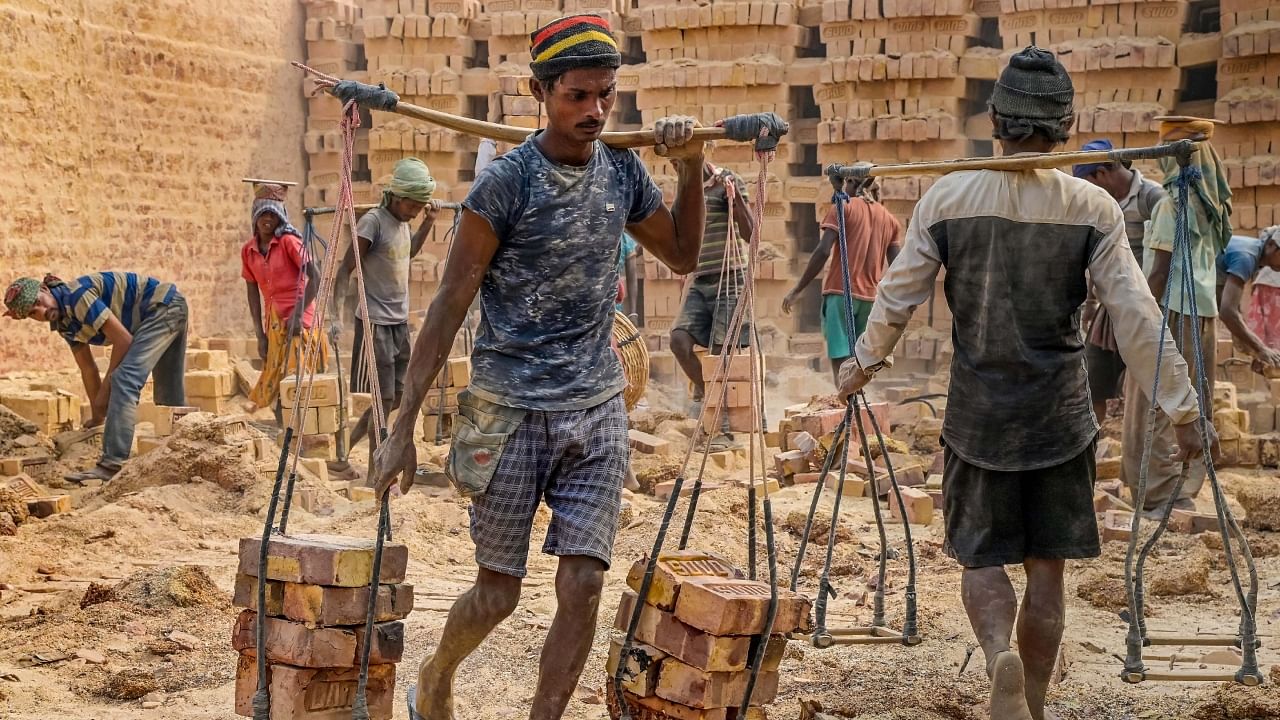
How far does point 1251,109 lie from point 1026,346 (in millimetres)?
8955

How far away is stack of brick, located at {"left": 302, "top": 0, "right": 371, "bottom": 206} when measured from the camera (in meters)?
15.6

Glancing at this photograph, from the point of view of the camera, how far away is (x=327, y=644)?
154 inches

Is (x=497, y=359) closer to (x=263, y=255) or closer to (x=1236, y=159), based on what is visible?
(x=263, y=255)

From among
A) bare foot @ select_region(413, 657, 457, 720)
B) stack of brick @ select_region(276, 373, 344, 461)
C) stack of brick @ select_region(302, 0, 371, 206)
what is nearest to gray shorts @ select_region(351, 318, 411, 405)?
stack of brick @ select_region(276, 373, 344, 461)

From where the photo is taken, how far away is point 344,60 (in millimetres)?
15727

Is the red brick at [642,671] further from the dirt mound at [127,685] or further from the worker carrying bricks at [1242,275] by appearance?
the worker carrying bricks at [1242,275]

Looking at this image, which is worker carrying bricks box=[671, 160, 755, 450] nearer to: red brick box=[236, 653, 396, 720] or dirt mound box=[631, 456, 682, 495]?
dirt mound box=[631, 456, 682, 495]

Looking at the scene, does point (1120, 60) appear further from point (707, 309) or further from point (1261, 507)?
point (1261, 507)

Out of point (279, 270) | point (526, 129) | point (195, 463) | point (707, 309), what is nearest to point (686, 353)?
point (707, 309)

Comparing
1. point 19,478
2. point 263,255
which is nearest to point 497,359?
point 19,478

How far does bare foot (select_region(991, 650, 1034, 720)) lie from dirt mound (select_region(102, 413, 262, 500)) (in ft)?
18.6

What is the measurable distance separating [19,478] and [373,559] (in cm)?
494

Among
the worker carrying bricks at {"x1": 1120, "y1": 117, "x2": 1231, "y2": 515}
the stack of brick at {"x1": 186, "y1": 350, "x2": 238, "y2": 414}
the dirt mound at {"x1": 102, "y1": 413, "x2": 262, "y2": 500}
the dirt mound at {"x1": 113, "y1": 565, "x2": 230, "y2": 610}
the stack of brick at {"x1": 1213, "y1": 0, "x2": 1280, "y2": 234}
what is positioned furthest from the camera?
the stack of brick at {"x1": 1213, "y1": 0, "x2": 1280, "y2": 234}

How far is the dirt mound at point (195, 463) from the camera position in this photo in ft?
27.1
